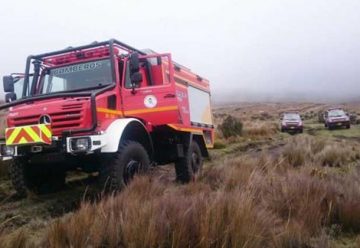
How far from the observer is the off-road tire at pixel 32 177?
8.47 meters

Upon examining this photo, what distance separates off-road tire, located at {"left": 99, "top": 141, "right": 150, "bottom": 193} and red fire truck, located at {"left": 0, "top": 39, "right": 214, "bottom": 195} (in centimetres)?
2

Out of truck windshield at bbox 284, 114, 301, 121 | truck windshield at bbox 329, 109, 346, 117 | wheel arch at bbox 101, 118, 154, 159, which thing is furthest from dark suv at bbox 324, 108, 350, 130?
wheel arch at bbox 101, 118, 154, 159

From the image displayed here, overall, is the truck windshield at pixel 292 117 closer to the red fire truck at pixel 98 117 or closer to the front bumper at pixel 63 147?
the red fire truck at pixel 98 117

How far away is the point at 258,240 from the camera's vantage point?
15.2 feet

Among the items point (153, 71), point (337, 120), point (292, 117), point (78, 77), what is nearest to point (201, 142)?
point (153, 71)

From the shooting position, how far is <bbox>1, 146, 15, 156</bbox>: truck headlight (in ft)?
25.6

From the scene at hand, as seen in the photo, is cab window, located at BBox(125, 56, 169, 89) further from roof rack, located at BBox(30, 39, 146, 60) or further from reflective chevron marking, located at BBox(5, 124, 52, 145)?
reflective chevron marking, located at BBox(5, 124, 52, 145)

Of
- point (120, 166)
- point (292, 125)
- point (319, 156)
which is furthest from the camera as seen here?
point (292, 125)

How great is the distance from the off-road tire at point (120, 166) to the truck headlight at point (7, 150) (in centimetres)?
147

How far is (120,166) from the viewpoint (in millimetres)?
7734

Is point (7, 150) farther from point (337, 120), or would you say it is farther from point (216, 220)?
point (337, 120)

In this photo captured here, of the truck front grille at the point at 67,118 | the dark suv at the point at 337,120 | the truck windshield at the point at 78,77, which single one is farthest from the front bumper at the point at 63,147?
the dark suv at the point at 337,120

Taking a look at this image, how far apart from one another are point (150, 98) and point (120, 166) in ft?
6.84

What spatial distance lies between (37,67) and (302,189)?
233 inches
